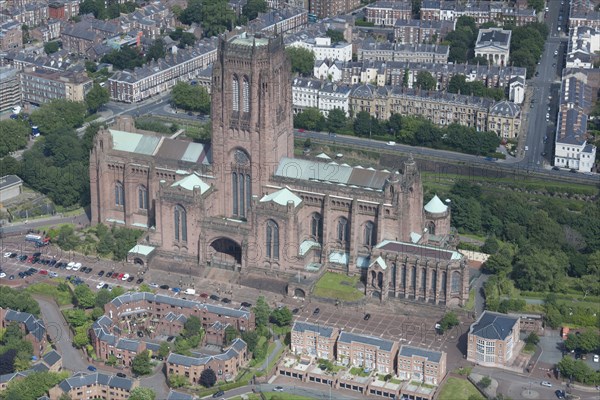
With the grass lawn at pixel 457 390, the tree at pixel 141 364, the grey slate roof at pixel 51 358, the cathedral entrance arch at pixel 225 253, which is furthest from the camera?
the cathedral entrance arch at pixel 225 253

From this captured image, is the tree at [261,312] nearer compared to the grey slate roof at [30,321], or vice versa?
the grey slate roof at [30,321]

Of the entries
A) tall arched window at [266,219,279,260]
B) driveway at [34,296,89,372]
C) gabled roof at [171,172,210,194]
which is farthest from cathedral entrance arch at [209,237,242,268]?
driveway at [34,296,89,372]

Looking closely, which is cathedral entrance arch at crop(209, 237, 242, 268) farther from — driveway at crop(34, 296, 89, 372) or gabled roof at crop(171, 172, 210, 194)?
driveway at crop(34, 296, 89, 372)

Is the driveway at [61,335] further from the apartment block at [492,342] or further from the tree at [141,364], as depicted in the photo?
the apartment block at [492,342]

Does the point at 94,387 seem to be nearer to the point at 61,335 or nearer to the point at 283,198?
the point at 61,335

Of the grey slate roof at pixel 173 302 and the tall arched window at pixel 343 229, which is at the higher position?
the tall arched window at pixel 343 229

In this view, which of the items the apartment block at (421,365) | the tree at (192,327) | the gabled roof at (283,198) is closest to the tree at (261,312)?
the tree at (192,327)

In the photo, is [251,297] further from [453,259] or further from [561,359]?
[561,359]
